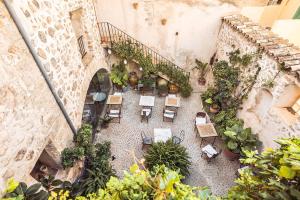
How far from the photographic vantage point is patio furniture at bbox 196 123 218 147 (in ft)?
25.6

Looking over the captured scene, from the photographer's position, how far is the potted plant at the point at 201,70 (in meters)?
10.6

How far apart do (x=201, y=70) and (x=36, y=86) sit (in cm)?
883

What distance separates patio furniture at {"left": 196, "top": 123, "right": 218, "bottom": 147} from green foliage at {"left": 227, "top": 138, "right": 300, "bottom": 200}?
5905 mm

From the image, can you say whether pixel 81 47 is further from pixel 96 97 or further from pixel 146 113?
pixel 146 113

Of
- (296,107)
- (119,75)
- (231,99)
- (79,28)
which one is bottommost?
(119,75)

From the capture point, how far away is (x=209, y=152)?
732 centimetres

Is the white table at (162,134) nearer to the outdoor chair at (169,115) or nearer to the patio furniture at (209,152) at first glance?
the outdoor chair at (169,115)

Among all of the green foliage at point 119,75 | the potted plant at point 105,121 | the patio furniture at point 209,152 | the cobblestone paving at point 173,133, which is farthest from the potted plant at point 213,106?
the potted plant at point 105,121

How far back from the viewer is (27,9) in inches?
161

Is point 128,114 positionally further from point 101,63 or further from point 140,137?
point 101,63

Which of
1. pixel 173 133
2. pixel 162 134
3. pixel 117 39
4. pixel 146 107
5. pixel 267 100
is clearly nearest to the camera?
pixel 267 100

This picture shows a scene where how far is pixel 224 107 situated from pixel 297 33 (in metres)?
4.46

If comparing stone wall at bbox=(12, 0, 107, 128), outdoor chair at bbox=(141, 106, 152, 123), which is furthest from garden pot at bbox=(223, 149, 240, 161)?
stone wall at bbox=(12, 0, 107, 128)

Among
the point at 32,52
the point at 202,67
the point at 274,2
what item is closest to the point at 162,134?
the point at 202,67
